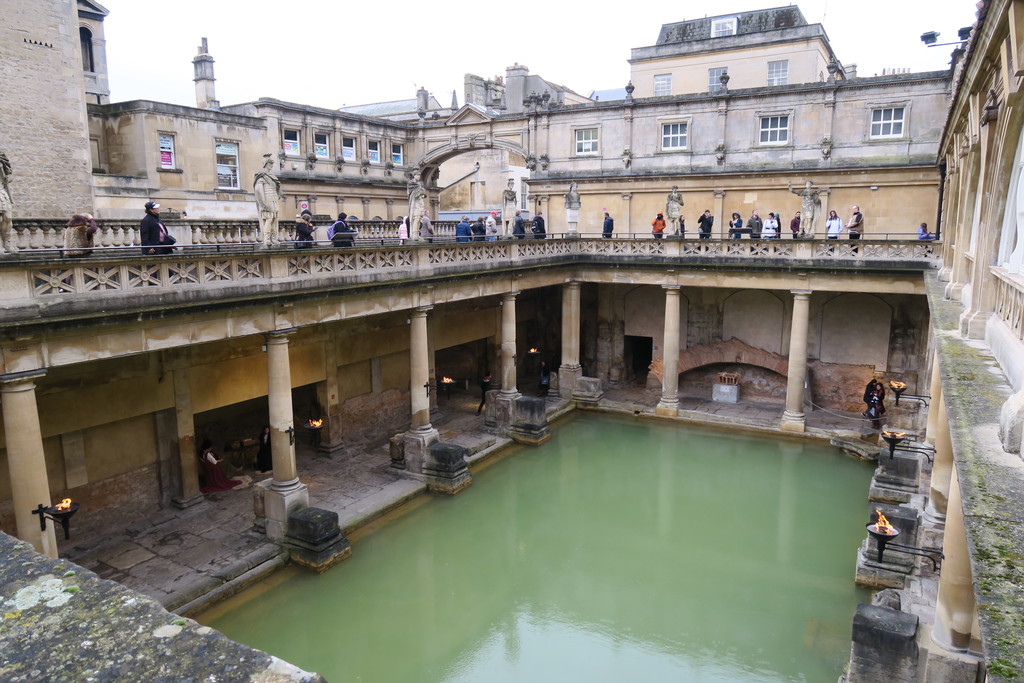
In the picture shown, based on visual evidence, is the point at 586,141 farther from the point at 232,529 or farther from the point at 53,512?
the point at 53,512

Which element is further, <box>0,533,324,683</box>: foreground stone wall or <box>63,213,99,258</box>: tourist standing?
<box>63,213,99,258</box>: tourist standing

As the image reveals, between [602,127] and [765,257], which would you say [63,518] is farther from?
[602,127]

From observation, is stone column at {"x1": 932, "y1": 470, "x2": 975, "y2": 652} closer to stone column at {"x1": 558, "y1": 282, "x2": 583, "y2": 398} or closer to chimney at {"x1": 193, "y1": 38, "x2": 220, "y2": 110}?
stone column at {"x1": 558, "y1": 282, "x2": 583, "y2": 398}

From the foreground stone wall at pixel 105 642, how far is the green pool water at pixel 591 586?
7.47m

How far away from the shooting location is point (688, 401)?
26.8 meters

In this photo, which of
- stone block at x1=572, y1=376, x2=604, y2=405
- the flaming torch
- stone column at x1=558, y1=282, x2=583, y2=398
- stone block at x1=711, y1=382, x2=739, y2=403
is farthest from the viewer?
stone block at x1=711, y1=382, x2=739, y2=403

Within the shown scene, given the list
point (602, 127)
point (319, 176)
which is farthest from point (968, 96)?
point (319, 176)

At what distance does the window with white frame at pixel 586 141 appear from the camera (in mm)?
29797

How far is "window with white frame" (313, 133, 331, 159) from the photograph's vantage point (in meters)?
33.1

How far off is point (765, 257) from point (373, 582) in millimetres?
15839

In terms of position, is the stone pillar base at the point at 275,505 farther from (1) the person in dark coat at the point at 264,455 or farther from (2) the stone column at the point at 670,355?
(2) the stone column at the point at 670,355

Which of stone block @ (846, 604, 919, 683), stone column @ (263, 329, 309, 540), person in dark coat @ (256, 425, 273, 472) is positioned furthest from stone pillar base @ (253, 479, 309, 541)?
stone block @ (846, 604, 919, 683)

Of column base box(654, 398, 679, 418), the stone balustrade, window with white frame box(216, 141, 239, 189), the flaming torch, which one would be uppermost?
window with white frame box(216, 141, 239, 189)

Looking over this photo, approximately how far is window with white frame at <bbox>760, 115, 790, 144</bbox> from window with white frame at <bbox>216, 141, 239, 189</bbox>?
806 inches
